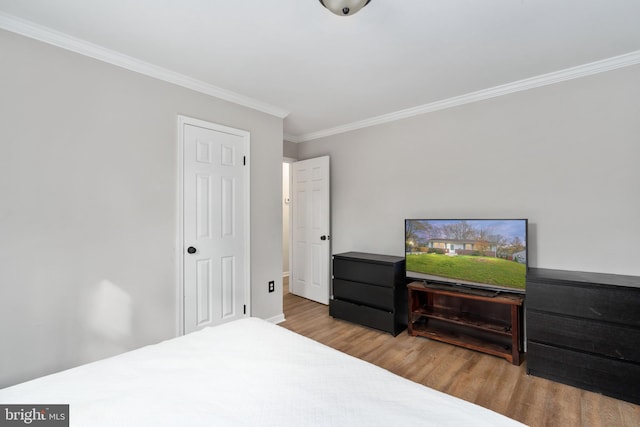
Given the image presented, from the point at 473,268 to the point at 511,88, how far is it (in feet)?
5.68

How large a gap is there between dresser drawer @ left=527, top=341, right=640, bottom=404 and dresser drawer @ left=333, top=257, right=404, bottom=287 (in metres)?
1.27

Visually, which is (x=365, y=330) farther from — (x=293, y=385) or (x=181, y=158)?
(x=181, y=158)

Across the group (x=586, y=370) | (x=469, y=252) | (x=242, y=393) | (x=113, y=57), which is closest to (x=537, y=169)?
(x=469, y=252)

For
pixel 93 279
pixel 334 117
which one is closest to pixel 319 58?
pixel 334 117

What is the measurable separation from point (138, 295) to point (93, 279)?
338mm

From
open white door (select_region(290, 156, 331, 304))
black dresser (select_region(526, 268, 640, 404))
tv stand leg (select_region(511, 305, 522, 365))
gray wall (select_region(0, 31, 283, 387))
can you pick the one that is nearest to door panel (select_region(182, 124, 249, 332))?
gray wall (select_region(0, 31, 283, 387))

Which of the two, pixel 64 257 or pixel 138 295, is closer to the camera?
pixel 64 257

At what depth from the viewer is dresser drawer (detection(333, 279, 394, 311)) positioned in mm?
3079

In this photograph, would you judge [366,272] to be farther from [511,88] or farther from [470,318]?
[511,88]

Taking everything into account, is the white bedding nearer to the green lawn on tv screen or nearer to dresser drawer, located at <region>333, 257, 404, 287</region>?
dresser drawer, located at <region>333, 257, 404, 287</region>

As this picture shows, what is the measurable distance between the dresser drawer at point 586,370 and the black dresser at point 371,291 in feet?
3.85

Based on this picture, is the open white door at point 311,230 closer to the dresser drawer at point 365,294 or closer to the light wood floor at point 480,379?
the dresser drawer at point 365,294

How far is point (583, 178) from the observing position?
7.93ft

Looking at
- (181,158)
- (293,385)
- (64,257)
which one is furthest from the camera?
(181,158)
